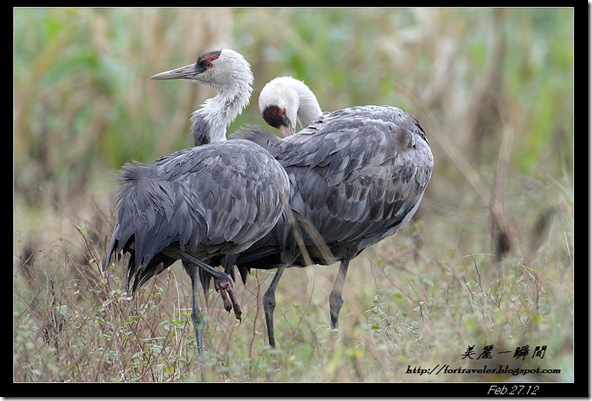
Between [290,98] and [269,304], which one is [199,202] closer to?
[269,304]

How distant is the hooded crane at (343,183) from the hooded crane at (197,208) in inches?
10.0

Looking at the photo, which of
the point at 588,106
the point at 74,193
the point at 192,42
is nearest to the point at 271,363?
the point at 588,106

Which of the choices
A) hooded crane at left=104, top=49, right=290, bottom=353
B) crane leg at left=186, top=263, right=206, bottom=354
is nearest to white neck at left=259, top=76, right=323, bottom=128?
hooded crane at left=104, top=49, right=290, bottom=353

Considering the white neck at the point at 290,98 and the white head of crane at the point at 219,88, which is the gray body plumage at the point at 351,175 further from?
the white neck at the point at 290,98

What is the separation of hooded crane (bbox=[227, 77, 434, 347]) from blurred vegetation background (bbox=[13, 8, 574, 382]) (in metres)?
0.25

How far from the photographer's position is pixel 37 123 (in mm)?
10625

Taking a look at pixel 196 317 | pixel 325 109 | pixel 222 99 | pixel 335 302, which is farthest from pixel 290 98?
pixel 325 109

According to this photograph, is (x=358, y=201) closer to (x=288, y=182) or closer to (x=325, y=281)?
(x=288, y=182)

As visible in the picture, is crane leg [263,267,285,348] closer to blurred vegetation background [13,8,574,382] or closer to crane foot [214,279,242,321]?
blurred vegetation background [13,8,574,382]

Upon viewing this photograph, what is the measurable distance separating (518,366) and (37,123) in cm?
687

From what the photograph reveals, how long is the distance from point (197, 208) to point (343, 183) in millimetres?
980

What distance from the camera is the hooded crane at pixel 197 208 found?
18.5 ft

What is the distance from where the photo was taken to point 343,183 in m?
6.31

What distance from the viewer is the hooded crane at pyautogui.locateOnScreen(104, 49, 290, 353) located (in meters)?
5.63
